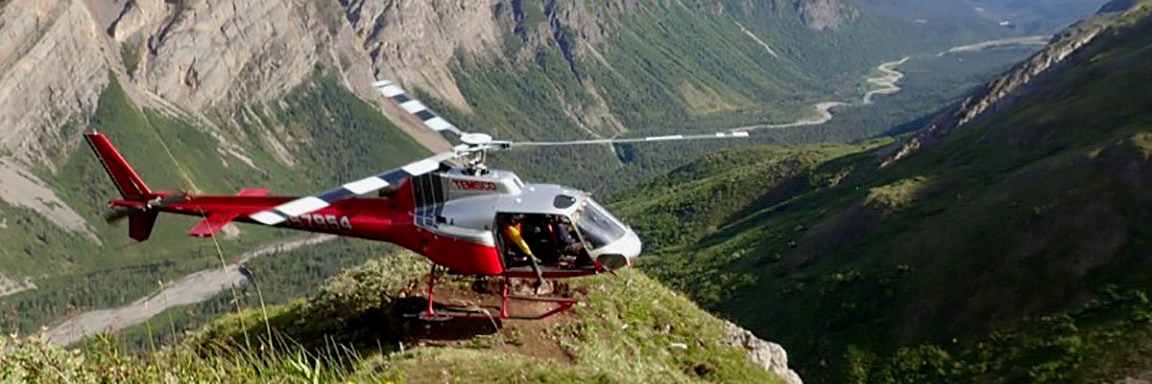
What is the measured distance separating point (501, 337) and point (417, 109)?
712cm

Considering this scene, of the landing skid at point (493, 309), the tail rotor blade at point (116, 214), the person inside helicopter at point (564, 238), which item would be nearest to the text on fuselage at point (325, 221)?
the landing skid at point (493, 309)

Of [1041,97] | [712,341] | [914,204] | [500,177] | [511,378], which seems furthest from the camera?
[1041,97]

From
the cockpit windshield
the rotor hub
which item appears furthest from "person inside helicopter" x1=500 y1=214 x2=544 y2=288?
the rotor hub

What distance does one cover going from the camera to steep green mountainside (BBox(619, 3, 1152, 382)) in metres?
60.8

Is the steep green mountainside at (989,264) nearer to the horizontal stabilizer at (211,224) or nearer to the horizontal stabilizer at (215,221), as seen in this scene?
the horizontal stabilizer at (215,221)

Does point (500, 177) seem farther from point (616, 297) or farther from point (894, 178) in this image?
point (894, 178)

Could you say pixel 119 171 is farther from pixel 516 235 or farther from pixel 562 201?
pixel 562 201

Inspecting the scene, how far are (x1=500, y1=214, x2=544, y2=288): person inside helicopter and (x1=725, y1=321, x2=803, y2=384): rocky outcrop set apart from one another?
928 centimetres

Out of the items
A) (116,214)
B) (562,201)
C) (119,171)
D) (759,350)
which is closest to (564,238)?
(562,201)

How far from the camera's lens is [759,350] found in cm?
3112

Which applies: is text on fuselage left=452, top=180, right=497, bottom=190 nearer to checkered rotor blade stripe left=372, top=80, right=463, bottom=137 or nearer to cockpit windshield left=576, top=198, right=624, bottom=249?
checkered rotor blade stripe left=372, top=80, right=463, bottom=137

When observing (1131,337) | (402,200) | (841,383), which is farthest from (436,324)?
(841,383)

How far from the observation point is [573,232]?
23484 mm

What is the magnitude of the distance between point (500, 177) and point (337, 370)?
39.8ft
